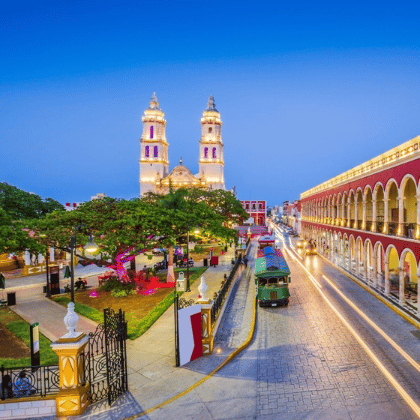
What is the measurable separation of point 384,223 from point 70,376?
1767cm

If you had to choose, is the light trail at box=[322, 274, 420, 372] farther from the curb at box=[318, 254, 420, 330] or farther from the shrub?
the shrub

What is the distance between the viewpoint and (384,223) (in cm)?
1825

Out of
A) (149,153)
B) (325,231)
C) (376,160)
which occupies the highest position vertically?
(149,153)

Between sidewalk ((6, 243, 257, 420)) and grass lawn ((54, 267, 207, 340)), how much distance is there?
346 mm

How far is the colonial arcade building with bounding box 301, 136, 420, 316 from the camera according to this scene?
1520cm

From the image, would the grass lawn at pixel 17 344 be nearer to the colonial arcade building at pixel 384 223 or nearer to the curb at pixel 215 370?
the curb at pixel 215 370

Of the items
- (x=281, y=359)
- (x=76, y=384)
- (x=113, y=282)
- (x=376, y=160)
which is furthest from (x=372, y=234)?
(x=76, y=384)

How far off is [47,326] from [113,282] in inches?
222

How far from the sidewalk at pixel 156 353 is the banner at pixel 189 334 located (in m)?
0.25

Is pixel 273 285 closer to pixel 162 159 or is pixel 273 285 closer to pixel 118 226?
pixel 118 226

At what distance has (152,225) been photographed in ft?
58.9

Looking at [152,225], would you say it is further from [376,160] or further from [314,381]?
[376,160]

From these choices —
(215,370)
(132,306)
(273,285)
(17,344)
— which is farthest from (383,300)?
(17,344)

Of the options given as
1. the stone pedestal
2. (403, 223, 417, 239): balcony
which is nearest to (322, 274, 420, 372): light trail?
(403, 223, 417, 239): balcony
